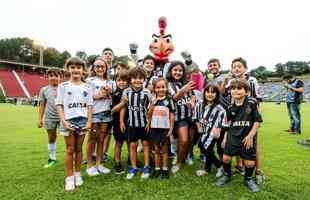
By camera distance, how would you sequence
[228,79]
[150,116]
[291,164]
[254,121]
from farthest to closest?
1. [291,164]
2. [228,79]
3. [150,116]
4. [254,121]

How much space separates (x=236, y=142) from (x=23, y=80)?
59.3m

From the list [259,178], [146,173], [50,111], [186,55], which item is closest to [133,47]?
[186,55]

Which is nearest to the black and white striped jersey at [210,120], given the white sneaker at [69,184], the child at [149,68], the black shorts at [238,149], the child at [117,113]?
the black shorts at [238,149]

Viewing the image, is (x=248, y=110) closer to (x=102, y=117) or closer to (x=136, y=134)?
(x=136, y=134)

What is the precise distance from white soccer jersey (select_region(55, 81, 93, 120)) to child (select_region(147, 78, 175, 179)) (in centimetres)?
99

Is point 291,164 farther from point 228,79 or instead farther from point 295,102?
point 295,102

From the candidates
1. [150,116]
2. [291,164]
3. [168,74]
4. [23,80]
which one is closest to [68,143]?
[150,116]

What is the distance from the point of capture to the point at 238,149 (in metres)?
4.34

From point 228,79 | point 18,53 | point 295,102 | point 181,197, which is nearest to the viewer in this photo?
point 181,197

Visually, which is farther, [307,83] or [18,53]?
[18,53]

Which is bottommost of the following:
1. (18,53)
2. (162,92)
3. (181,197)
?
(181,197)

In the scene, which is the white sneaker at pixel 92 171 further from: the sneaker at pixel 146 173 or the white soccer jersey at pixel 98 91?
the white soccer jersey at pixel 98 91

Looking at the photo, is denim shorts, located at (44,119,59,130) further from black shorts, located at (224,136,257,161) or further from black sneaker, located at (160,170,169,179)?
black shorts, located at (224,136,257,161)

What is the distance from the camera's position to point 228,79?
513 cm
